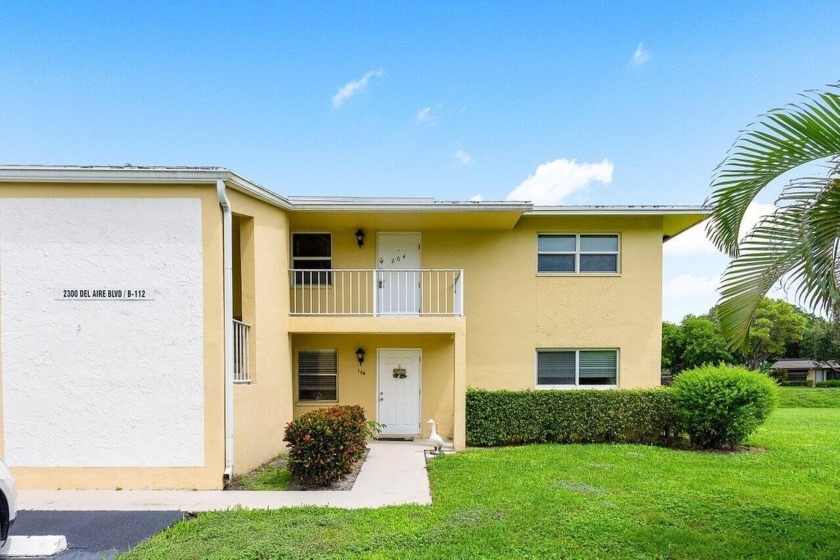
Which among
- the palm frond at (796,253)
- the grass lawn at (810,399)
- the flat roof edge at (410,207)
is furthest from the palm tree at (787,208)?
the grass lawn at (810,399)

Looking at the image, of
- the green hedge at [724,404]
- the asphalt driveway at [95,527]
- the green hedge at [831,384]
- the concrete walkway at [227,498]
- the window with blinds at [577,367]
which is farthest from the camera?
the green hedge at [831,384]

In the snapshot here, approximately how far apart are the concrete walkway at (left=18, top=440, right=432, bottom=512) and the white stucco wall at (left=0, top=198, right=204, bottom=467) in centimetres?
48

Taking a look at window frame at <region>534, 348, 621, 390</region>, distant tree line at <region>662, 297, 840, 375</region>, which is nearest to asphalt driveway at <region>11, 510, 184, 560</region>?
window frame at <region>534, 348, 621, 390</region>

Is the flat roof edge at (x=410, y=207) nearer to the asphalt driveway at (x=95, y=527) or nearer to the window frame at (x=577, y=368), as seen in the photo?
the window frame at (x=577, y=368)

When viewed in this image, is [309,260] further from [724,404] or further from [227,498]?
[724,404]

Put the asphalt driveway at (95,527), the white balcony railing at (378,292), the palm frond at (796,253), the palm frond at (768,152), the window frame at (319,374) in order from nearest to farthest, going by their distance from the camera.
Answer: the palm frond at (768,152) → the palm frond at (796,253) → the asphalt driveway at (95,527) → the white balcony railing at (378,292) → the window frame at (319,374)

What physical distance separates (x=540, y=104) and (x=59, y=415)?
47.6 ft

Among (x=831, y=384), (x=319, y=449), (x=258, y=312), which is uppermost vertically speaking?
(x=258, y=312)

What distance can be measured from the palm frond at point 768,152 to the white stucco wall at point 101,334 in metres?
7.35

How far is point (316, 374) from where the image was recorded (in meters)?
11.5

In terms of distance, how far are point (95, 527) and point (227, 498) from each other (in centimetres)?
164

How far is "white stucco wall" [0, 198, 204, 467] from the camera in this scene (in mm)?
7332

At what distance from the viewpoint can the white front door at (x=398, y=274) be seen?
38.0 ft

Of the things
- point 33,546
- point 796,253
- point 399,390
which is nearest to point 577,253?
point 399,390
